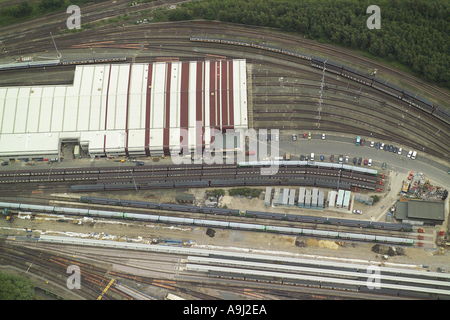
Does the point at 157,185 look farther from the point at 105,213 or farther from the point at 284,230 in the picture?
the point at 284,230

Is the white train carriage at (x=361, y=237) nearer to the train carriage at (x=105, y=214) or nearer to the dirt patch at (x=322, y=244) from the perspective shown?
the dirt patch at (x=322, y=244)

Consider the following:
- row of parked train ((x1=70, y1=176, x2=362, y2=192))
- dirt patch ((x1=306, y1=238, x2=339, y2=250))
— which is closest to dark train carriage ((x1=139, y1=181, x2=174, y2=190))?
row of parked train ((x1=70, y1=176, x2=362, y2=192))

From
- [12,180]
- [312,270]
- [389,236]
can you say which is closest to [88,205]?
[12,180]

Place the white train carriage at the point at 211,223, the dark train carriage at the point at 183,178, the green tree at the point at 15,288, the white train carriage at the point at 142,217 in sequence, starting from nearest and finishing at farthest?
the green tree at the point at 15,288, the white train carriage at the point at 211,223, the white train carriage at the point at 142,217, the dark train carriage at the point at 183,178

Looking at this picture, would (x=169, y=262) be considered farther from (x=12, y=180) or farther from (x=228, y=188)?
(x=12, y=180)

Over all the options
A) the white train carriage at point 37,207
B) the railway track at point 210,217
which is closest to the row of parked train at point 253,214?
the railway track at point 210,217
